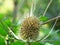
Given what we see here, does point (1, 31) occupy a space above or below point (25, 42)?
above

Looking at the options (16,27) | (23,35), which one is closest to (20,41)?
(23,35)

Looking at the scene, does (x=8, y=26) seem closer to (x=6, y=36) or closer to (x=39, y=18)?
(x=6, y=36)

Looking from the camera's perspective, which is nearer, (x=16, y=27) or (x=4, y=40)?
(x=4, y=40)

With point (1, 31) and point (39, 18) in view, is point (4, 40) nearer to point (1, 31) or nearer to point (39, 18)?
point (1, 31)

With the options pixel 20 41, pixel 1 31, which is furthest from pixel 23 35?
pixel 1 31

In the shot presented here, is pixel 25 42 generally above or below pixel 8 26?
below

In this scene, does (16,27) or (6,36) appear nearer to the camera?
(6,36)
